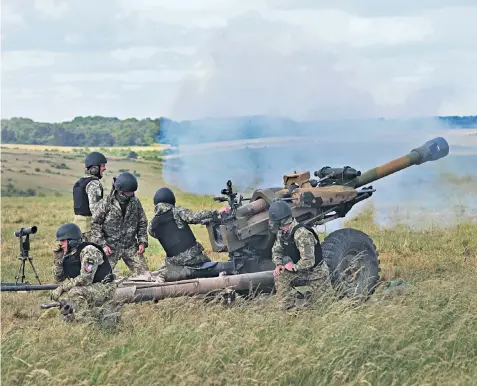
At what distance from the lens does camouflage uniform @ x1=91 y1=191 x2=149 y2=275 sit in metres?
11.5

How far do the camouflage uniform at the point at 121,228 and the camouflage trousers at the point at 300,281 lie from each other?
2.08m

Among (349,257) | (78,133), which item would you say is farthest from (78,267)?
(78,133)

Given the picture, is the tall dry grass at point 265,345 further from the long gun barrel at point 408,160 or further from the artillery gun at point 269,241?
the long gun barrel at point 408,160

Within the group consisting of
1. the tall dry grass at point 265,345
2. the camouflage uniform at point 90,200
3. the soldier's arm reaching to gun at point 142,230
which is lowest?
the tall dry grass at point 265,345

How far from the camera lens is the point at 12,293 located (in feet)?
40.8

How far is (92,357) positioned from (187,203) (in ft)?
60.1

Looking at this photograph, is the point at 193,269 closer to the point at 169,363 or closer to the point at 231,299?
the point at 231,299

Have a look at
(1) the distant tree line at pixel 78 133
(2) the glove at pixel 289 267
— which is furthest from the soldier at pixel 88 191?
(1) the distant tree line at pixel 78 133

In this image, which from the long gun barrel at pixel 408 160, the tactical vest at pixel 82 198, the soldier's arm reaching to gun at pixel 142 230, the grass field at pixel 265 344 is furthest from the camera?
the long gun barrel at pixel 408 160

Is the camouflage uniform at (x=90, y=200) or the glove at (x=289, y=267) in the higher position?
the camouflage uniform at (x=90, y=200)

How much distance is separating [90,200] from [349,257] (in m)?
3.17

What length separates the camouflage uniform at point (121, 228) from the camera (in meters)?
11.5

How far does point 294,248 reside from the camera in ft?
33.6

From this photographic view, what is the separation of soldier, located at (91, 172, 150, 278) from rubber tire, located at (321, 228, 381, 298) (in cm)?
217
